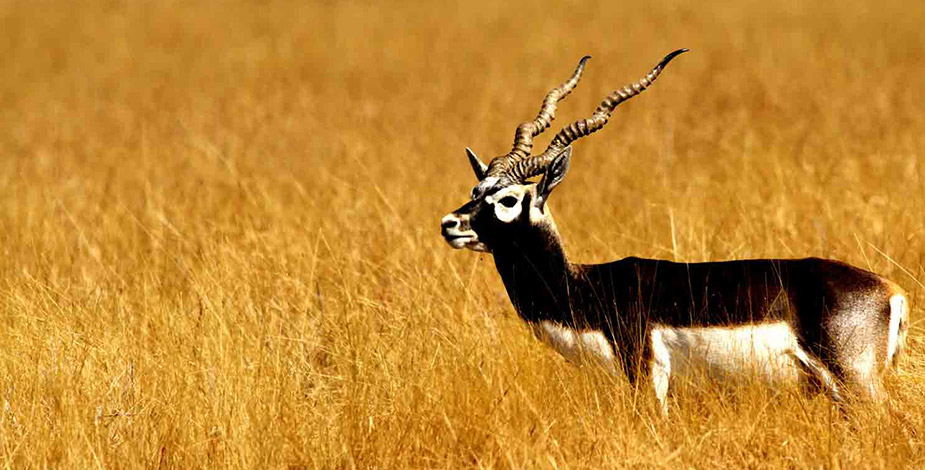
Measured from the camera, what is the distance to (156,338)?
6809 mm

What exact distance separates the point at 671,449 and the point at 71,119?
13874 mm

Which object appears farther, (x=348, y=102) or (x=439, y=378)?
(x=348, y=102)

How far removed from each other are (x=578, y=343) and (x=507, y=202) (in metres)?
0.73

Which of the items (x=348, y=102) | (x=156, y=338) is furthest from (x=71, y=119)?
(x=156, y=338)

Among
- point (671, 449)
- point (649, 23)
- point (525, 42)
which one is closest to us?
point (671, 449)

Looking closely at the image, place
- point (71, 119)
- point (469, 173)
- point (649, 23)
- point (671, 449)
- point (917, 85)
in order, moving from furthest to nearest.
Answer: point (649, 23) → point (71, 119) → point (917, 85) → point (469, 173) → point (671, 449)

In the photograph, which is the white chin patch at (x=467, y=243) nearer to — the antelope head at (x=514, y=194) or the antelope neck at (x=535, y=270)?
the antelope head at (x=514, y=194)

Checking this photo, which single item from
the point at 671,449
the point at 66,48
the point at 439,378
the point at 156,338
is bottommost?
the point at 671,449

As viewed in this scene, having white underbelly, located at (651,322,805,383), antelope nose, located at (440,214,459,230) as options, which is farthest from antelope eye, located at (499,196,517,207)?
white underbelly, located at (651,322,805,383)

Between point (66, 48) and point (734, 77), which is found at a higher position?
point (66, 48)

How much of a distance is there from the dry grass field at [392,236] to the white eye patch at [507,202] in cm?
70

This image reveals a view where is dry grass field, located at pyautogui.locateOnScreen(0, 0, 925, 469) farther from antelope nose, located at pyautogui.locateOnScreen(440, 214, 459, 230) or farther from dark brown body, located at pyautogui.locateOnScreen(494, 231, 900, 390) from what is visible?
antelope nose, located at pyautogui.locateOnScreen(440, 214, 459, 230)

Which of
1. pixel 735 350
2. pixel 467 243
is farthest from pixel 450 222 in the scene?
pixel 735 350

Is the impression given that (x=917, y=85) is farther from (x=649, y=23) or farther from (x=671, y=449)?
(x=671, y=449)
